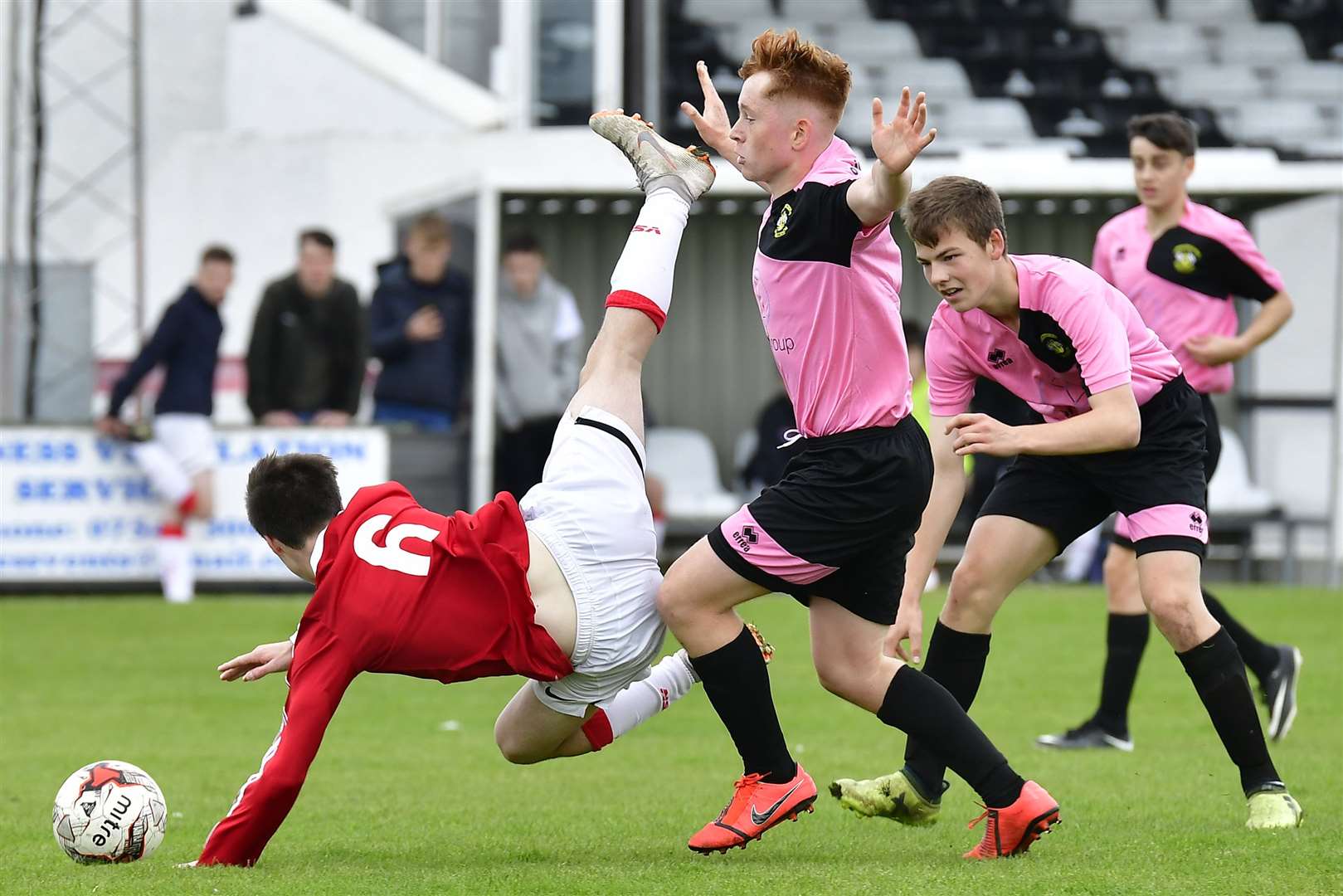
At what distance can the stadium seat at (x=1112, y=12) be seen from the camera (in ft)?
73.4

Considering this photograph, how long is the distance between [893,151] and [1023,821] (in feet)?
5.57

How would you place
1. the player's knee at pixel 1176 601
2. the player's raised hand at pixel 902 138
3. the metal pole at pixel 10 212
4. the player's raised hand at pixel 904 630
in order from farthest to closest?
the metal pole at pixel 10 212 → the player's knee at pixel 1176 601 → the player's raised hand at pixel 904 630 → the player's raised hand at pixel 902 138

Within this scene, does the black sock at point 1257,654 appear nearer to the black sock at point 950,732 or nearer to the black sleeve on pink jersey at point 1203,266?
the black sleeve on pink jersey at point 1203,266

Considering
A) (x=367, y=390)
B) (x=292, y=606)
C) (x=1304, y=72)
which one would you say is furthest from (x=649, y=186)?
(x=1304, y=72)

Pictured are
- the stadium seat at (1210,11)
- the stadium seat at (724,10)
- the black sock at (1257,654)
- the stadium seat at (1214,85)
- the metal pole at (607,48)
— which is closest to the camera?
the black sock at (1257,654)

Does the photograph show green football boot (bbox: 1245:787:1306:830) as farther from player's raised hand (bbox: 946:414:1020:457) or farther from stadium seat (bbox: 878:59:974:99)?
stadium seat (bbox: 878:59:974:99)

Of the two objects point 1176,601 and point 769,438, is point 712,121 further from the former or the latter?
point 769,438

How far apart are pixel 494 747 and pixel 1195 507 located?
336 centimetres

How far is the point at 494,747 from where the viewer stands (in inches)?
301

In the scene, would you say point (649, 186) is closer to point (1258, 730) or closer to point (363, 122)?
point (1258, 730)

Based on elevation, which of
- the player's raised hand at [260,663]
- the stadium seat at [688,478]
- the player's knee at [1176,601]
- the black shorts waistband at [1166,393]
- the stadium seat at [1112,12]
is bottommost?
the stadium seat at [688,478]

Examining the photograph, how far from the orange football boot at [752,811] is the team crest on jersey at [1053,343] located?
4.47 ft

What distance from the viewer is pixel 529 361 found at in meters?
14.5

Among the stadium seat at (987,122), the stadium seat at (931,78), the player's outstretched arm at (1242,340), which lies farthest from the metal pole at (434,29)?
the player's outstretched arm at (1242,340)
